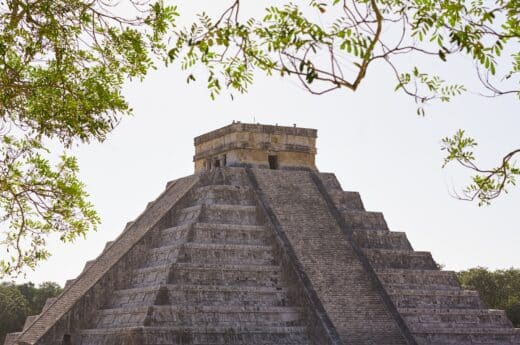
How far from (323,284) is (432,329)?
3.39 m

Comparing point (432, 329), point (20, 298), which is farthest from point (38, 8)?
point (20, 298)

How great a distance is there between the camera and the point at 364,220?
2875 centimetres

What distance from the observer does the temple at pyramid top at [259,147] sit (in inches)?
1138

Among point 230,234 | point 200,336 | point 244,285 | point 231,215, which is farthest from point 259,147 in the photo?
point 200,336

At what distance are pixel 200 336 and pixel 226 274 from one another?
2.27m

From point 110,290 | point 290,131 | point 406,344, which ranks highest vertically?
point 290,131

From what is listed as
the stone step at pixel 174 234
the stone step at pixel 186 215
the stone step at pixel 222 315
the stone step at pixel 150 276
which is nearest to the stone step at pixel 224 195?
the stone step at pixel 186 215

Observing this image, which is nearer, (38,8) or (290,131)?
(38,8)

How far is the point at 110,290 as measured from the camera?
84.3ft

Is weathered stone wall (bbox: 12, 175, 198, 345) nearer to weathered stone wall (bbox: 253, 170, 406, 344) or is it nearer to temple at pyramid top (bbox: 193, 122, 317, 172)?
temple at pyramid top (bbox: 193, 122, 317, 172)

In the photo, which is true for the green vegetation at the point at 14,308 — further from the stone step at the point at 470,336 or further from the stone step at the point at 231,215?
the stone step at the point at 470,336

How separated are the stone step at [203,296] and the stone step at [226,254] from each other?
3.08 ft

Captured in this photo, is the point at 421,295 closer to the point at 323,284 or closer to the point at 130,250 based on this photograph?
the point at 323,284

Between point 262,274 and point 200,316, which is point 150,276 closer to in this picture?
point 200,316
